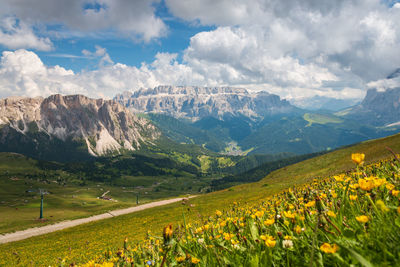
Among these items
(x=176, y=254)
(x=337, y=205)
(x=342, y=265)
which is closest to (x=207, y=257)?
(x=176, y=254)

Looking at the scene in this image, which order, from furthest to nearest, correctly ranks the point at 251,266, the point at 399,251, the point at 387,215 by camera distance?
the point at 251,266 < the point at 387,215 < the point at 399,251

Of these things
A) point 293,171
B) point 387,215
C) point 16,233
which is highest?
point 387,215

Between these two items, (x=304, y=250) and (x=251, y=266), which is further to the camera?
(x=304, y=250)

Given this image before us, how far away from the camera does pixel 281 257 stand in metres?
2.57

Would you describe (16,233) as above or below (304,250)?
below

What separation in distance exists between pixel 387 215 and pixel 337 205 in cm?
142

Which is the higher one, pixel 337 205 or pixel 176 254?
pixel 337 205

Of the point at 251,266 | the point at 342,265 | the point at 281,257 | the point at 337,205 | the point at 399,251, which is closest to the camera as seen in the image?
the point at 399,251

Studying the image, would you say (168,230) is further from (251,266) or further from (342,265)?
(342,265)

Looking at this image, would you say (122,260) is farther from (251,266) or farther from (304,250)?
(304,250)

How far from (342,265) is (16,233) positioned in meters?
80.8

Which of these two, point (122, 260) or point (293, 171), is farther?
point (293, 171)

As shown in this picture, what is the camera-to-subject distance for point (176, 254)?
337 cm

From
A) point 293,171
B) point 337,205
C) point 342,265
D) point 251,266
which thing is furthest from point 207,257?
point 293,171
